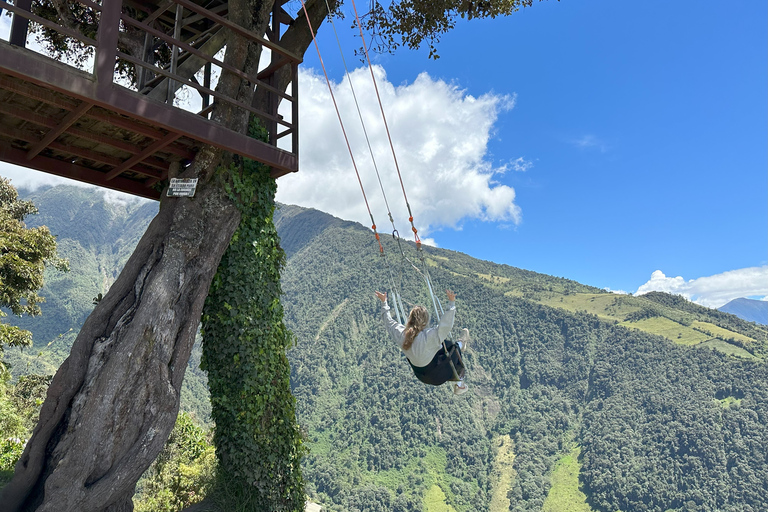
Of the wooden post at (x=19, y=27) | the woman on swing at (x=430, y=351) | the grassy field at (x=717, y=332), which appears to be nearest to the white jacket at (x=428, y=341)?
the woman on swing at (x=430, y=351)

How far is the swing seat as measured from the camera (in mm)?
5000

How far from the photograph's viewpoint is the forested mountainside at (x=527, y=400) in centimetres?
6975

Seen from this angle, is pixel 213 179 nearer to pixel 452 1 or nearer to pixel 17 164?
pixel 17 164

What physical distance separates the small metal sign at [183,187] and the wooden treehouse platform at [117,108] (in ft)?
1.13

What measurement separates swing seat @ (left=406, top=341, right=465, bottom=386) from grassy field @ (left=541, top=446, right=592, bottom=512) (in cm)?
7668

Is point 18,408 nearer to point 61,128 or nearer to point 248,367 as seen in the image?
point 248,367

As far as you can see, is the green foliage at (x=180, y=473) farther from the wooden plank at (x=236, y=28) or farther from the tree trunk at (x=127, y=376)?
the wooden plank at (x=236, y=28)

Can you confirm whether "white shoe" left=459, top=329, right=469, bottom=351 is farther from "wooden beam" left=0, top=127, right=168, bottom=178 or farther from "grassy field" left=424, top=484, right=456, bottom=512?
"grassy field" left=424, top=484, right=456, bottom=512

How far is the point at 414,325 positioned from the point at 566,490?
266 feet

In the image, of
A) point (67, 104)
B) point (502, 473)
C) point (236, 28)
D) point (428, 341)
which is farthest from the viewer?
point (502, 473)

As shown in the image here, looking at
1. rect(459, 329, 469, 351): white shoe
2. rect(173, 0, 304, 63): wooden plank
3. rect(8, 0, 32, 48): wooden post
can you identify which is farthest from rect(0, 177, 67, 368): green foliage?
rect(459, 329, 469, 351): white shoe

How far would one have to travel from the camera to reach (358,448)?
3280 inches

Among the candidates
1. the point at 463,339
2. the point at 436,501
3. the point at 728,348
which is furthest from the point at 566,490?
the point at 463,339

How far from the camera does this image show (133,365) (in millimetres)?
4641
